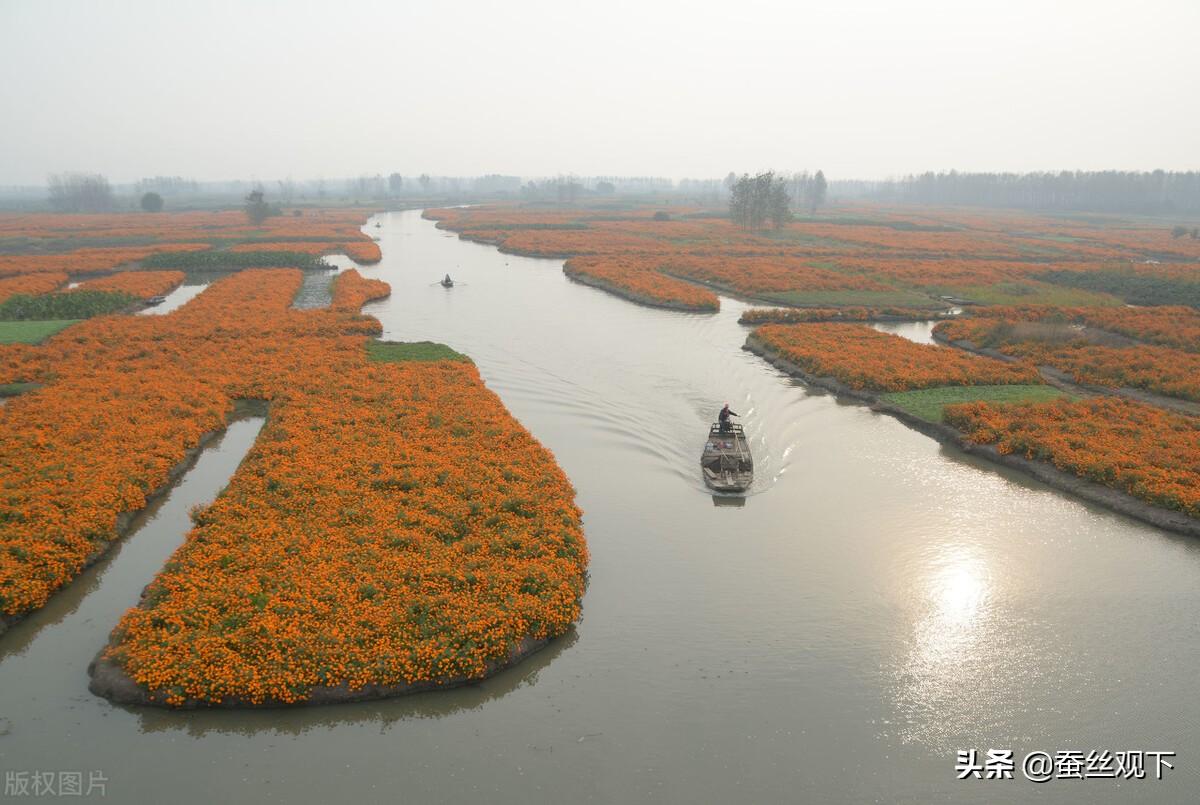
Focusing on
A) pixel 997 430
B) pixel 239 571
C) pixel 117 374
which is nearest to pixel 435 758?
pixel 239 571

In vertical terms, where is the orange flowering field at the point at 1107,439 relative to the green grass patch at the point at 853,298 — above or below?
below

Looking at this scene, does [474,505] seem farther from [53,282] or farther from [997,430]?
[53,282]

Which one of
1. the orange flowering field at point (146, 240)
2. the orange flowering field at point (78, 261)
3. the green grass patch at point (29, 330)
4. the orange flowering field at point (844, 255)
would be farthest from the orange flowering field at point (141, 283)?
the orange flowering field at point (844, 255)

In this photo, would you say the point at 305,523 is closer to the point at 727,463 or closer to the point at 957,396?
the point at 727,463

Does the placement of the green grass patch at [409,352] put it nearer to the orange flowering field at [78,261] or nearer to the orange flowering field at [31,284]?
the orange flowering field at [31,284]

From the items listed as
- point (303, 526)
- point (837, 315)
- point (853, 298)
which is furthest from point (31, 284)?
point (853, 298)

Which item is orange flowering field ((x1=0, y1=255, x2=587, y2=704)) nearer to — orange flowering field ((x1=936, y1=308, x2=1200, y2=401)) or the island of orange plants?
the island of orange plants

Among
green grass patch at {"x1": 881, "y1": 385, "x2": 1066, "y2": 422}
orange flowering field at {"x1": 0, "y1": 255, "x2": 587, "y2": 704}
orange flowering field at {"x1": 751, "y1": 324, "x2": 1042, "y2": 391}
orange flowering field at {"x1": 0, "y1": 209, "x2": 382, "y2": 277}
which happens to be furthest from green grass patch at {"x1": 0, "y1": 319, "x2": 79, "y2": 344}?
green grass patch at {"x1": 881, "y1": 385, "x2": 1066, "y2": 422}
